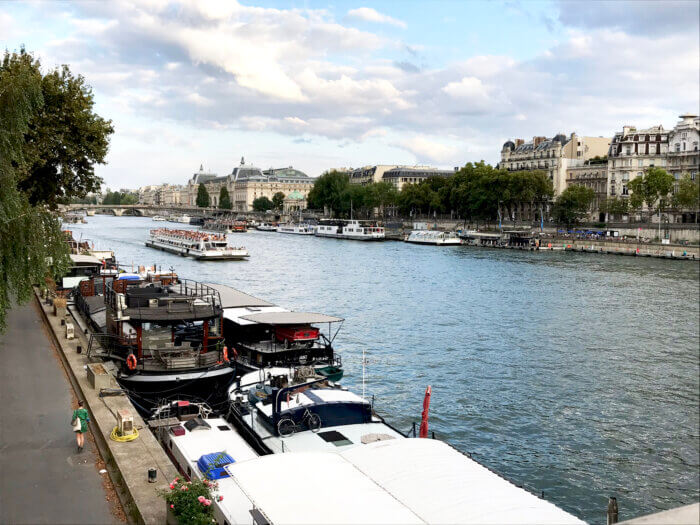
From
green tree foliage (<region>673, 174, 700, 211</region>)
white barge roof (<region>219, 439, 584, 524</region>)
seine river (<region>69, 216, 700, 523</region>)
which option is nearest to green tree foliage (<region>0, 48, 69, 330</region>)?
white barge roof (<region>219, 439, 584, 524</region>)

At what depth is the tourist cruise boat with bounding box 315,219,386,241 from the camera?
12175 cm

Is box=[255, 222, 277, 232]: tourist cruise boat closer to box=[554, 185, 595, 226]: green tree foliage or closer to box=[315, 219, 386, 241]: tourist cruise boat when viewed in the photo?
box=[315, 219, 386, 241]: tourist cruise boat

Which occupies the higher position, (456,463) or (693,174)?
(693,174)

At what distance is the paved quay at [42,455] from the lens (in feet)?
34.3

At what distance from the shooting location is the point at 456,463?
386 inches

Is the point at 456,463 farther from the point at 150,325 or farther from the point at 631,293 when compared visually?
the point at 631,293

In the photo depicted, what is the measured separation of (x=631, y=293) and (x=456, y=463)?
145 feet

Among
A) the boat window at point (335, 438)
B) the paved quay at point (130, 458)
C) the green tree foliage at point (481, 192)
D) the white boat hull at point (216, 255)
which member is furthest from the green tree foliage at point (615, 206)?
the paved quay at point (130, 458)

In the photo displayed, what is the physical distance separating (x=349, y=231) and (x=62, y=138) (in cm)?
9291

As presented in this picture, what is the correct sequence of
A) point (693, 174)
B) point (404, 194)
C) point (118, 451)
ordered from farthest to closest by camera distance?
point (404, 194) → point (693, 174) → point (118, 451)

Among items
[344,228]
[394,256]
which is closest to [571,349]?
[394,256]

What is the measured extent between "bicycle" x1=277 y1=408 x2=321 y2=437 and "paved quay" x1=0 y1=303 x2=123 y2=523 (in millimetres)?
4167

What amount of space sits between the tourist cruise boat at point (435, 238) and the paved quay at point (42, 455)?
93703mm

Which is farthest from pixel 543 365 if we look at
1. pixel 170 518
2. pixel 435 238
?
pixel 435 238
